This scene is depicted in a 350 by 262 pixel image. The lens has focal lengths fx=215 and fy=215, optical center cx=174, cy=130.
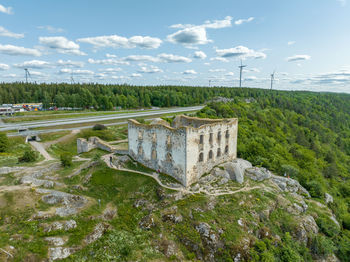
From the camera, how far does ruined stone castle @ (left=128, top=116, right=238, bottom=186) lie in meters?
35.6

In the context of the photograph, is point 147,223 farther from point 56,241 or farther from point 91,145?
point 91,145

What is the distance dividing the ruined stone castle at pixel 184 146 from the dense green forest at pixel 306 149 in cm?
1473

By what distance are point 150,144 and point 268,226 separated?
23.6 meters

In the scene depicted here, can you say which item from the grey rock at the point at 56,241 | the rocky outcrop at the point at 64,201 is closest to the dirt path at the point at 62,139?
the rocky outcrop at the point at 64,201

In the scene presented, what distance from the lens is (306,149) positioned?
80.9 metres

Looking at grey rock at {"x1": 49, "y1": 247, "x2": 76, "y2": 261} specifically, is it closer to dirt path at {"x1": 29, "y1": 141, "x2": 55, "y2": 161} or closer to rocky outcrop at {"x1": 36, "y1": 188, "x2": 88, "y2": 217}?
rocky outcrop at {"x1": 36, "y1": 188, "x2": 88, "y2": 217}

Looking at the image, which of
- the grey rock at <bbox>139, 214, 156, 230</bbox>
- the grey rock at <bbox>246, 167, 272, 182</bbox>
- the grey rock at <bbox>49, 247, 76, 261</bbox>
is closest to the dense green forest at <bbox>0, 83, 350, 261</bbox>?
the grey rock at <bbox>246, 167, 272, 182</bbox>

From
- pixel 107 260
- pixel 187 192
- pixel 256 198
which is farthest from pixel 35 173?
pixel 256 198

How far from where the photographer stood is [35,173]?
40.2 meters

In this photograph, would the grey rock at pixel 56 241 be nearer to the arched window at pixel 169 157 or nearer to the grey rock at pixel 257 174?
the arched window at pixel 169 157

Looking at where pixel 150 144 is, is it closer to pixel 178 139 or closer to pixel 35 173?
pixel 178 139

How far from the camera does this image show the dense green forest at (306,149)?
45.7 m

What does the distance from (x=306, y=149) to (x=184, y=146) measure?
6666 cm

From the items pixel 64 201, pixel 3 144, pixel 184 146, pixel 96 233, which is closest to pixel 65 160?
pixel 64 201
